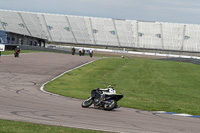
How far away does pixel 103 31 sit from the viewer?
104m

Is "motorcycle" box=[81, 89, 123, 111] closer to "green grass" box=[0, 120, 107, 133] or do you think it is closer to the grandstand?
"green grass" box=[0, 120, 107, 133]

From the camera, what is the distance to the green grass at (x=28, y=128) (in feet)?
28.3

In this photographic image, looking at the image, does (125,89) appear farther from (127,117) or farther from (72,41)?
(72,41)

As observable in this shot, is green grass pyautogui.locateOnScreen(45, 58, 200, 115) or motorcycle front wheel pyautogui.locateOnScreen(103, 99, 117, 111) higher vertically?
motorcycle front wheel pyautogui.locateOnScreen(103, 99, 117, 111)

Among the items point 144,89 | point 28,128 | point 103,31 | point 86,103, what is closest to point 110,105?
point 86,103

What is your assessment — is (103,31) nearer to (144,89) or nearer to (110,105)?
(144,89)

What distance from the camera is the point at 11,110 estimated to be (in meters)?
11.9

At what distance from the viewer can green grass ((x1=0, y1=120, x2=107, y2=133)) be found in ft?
28.3

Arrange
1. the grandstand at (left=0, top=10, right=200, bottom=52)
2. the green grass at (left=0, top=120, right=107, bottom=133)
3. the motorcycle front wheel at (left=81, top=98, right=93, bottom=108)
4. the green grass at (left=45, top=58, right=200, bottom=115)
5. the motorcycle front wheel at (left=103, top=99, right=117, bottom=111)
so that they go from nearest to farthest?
the green grass at (left=0, top=120, right=107, bottom=133) → the motorcycle front wheel at (left=103, top=99, right=117, bottom=111) → the motorcycle front wheel at (left=81, top=98, right=93, bottom=108) → the green grass at (left=45, top=58, right=200, bottom=115) → the grandstand at (left=0, top=10, right=200, bottom=52)

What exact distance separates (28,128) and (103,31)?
95816 millimetres

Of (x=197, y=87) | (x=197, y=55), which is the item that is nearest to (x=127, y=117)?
(x=197, y=87)

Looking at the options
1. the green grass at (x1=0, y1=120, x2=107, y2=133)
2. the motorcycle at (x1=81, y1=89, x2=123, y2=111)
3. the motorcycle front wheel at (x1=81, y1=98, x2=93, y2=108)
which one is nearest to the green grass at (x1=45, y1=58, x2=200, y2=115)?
the motorcycle at (x1=81, y1=89, x2=123, y2=111)

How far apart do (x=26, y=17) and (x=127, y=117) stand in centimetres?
9688

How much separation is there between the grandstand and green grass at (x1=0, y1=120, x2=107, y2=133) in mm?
89216
